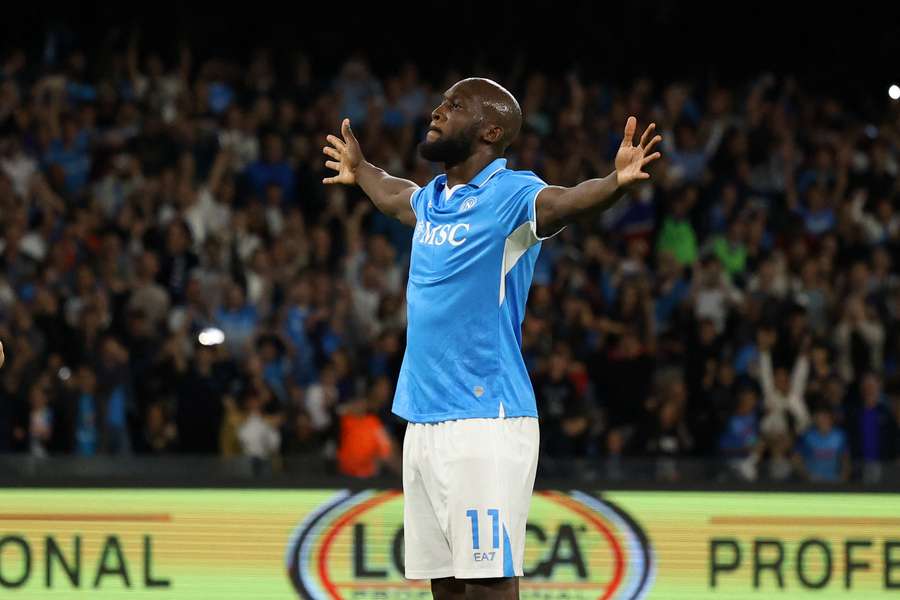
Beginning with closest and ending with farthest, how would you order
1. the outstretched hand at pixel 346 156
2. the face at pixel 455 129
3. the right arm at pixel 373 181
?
1. the face at pixel 455 129
2. the right arm at pixel 373 181
3. the outstretched hand at pixel 346 156

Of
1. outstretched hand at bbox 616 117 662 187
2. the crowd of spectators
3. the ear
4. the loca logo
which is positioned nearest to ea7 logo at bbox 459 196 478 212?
the ear

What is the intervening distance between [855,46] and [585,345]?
23.0ft

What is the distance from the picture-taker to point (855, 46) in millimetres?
16562

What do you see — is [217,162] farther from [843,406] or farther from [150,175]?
[843,406]

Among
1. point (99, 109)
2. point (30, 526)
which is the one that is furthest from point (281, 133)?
point (30, 526)

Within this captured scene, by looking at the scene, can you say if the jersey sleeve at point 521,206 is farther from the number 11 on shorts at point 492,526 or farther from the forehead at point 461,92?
the number 11 on shorts at point 492,526

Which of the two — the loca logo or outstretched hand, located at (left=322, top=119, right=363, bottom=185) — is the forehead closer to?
outstretched hand, located at (left=322, top=119, right=363, bottom=185)

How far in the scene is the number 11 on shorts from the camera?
4699 millimetres

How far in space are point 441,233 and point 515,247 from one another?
0.82 ft

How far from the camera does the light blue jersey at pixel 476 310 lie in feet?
15.6

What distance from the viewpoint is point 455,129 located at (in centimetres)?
496

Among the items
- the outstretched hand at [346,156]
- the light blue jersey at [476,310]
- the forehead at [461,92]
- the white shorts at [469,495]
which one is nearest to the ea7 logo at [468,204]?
the light blue jersey at [476,310]

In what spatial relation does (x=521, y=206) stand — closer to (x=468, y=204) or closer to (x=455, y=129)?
(x=468, y=204)

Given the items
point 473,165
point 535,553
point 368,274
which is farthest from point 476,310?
point 368,274
